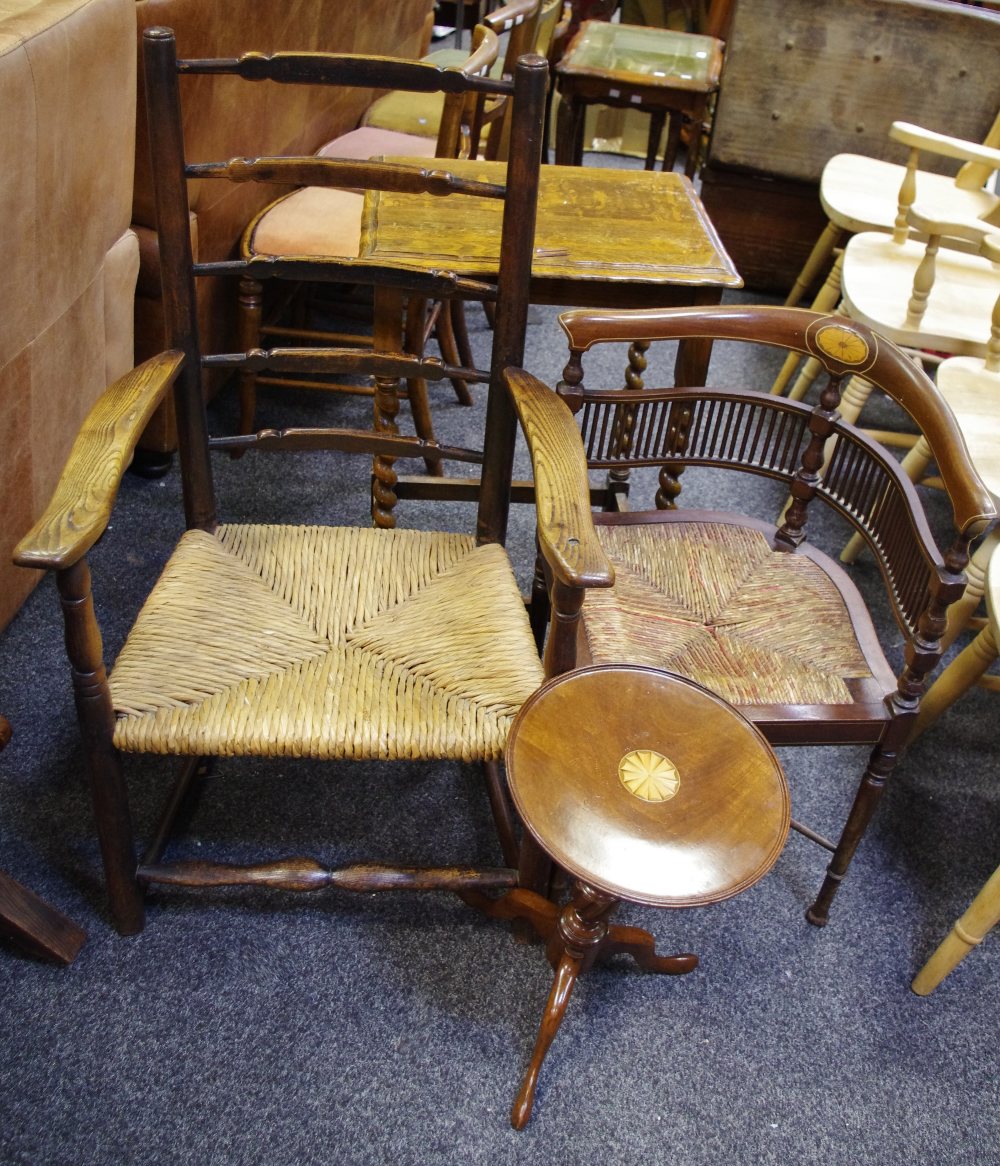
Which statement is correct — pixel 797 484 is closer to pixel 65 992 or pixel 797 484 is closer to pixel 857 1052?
pixel 857 1052

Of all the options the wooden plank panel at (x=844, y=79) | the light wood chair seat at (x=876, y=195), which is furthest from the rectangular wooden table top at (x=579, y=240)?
the wooden plank panel at (x=844, y=79)

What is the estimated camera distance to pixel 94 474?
1127 millimetres

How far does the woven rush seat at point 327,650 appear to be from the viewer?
3.95 ft

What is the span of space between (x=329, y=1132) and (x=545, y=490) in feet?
2.75

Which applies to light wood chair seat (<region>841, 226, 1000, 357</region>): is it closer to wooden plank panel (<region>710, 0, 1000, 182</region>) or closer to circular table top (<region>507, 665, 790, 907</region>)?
wooden plank panel (<region>710, 0, 1000, 182</region>)

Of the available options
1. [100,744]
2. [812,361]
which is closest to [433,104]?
[812,361]

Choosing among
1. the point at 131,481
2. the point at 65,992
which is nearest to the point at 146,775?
the point at 65,992

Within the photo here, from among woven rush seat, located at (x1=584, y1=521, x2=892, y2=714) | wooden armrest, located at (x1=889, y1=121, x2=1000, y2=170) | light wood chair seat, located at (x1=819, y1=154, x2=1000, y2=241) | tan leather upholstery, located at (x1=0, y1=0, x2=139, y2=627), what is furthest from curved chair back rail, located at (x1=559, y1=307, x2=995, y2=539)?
light wood chair seat, located at (x1=819, y1=154, x2=1000, y2=241)

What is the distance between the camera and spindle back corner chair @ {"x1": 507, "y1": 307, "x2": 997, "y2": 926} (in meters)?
1.24

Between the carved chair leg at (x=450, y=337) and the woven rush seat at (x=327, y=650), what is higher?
the woven rush seat at (x=327, y=650)

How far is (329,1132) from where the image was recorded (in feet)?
4.23

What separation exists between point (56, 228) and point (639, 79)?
7.16 feet

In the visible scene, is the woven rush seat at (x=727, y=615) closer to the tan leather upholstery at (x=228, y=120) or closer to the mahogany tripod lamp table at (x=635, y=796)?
the mahogany tripod lamp table at (x=635, y=796)

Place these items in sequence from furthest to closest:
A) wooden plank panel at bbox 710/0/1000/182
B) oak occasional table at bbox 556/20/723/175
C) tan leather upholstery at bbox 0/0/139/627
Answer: oak occasional table at bbox 556/20/723/175 → wooden plank panel at bbox 710/0/1000/182 → tan leather upholstery at bbox 0/0/139/627
